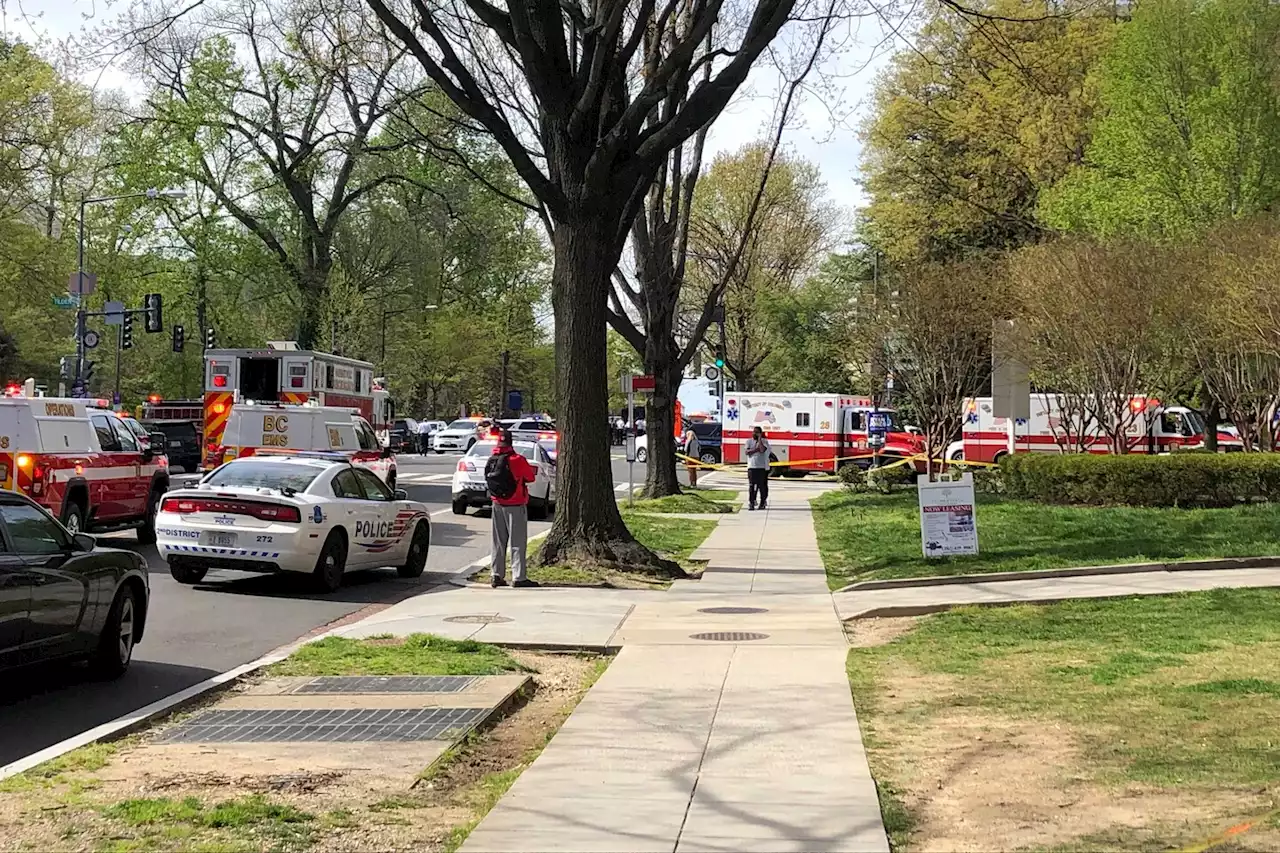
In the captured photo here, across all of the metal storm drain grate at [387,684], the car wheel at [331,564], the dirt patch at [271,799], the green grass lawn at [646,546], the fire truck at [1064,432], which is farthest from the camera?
the fire truck at [1064,432]

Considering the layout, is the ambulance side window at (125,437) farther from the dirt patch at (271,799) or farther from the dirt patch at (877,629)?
the dirt patch at (271,799)

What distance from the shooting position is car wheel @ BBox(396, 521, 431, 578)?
17875 millimetres

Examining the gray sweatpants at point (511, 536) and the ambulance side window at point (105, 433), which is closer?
the gray sweatpants at point (511, 536)

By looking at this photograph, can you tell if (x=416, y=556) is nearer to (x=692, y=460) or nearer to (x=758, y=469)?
(x=758, y=469)

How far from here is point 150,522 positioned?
2008 centimetres

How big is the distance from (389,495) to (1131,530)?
34.4 ft

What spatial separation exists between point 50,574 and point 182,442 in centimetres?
3541

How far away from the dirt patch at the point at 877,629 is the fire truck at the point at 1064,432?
24.3 metres

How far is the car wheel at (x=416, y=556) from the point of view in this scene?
17875 mm

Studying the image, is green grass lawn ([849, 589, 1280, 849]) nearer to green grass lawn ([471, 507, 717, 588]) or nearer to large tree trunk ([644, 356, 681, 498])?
green grass lawn ([471, 507, 717, 588])

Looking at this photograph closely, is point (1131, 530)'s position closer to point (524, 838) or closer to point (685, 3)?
point (685, 3)

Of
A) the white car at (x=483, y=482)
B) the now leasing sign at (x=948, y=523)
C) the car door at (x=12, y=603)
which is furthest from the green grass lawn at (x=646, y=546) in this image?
the car door at (x=12, y=603)

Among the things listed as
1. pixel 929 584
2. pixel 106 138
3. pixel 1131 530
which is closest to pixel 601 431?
pixel 929 584

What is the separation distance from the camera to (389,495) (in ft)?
57.2
